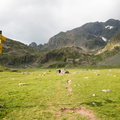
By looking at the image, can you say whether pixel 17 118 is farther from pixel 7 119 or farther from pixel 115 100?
pixel 115 100

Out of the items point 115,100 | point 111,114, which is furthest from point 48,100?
point 115,100

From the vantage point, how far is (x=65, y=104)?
1467 centimetres

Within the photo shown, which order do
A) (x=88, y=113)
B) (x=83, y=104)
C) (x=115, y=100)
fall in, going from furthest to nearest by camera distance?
(x=115, y=100)
(x=83, y=104)
(x=88, y=113)

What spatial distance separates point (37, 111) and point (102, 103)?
8512 millimetres

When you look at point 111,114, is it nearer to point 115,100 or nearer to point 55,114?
point 115,100

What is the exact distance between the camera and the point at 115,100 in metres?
16.1

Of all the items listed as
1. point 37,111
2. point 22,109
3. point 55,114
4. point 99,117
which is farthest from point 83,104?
point 22,109

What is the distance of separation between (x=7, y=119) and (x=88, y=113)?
8.20 metres

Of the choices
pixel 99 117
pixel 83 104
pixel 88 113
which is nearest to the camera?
pixel 99 117

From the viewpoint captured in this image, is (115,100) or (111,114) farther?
(115,100)

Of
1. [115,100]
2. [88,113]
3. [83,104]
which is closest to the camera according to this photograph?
[88,113]

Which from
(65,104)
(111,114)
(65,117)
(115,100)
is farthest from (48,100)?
(115,100)

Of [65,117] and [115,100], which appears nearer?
[65,117]

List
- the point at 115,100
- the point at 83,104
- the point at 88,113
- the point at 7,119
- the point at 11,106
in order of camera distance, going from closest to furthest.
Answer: the point at 7,119 < the point at 88,113 < the point at 11,106 < the point at 83,104 < the point at 115,100
